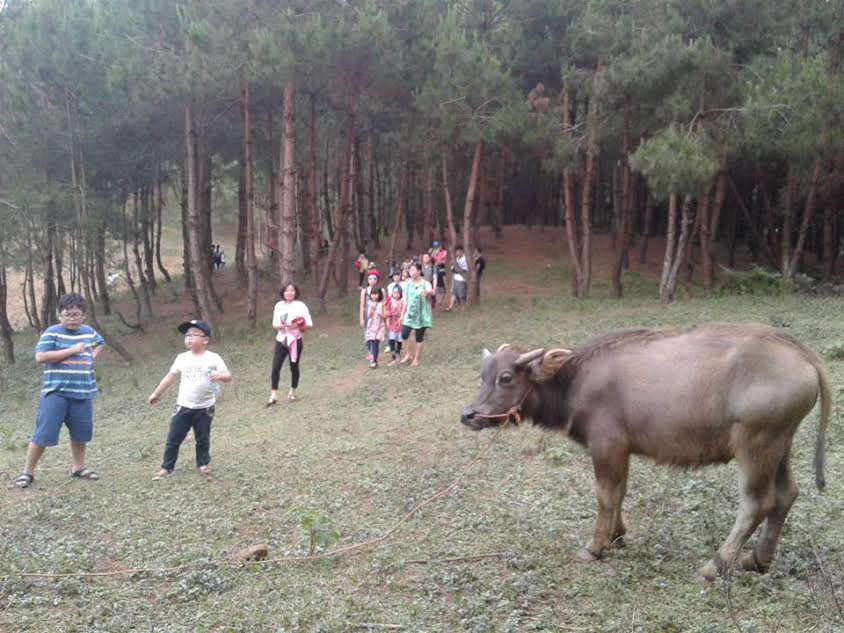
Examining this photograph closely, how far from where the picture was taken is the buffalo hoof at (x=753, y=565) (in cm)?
505

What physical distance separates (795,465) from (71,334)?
713 centimetres

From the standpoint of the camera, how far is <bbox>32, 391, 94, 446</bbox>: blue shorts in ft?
27.5

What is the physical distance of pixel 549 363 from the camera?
575 cm

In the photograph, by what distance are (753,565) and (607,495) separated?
968 mm

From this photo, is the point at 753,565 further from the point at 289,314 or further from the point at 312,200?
the point at 312,200

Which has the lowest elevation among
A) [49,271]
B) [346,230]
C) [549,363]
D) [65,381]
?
[49,271]

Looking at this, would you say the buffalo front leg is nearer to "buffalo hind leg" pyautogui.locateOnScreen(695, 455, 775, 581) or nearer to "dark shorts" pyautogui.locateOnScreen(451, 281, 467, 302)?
"buffalo hind leg" pyautogui.locateOnScreen(695, 455, 775, 581)

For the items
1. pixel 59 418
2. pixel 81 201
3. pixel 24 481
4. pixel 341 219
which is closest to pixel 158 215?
pixel 81 201

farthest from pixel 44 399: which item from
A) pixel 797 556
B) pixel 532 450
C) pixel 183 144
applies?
pixel 183 144

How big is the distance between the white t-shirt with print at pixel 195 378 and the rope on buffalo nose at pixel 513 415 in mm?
3737

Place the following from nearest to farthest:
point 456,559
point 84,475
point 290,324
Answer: point 456,559 → point 84,475 → point 290,324

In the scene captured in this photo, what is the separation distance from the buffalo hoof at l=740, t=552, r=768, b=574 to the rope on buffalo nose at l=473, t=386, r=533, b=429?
1.70 metres

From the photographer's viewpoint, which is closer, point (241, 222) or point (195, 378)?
point (195, 378)

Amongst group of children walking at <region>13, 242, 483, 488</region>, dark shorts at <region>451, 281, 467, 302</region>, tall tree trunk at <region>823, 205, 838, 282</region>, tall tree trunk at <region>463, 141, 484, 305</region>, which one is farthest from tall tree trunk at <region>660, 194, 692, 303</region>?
group of children walking at <region>13, 242, 483, 488</region>
